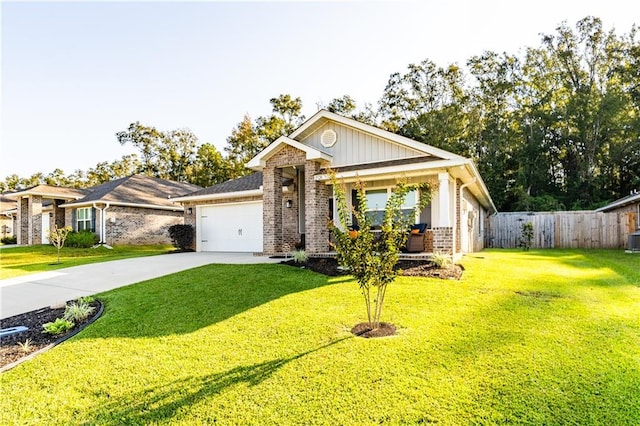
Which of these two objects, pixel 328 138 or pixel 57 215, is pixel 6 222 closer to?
pixel 57 215

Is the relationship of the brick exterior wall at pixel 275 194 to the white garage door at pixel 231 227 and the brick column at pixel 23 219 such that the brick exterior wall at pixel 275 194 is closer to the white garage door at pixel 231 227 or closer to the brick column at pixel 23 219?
the white garage door at pixel 231 227

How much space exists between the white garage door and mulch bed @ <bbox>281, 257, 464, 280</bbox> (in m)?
5.23

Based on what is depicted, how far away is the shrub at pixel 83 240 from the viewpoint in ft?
62.6

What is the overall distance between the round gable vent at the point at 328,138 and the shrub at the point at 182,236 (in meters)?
8.32

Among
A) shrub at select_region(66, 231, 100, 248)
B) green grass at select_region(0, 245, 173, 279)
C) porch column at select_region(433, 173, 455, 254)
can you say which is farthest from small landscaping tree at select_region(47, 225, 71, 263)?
porch column at select_region(433, 173, 455, 254)

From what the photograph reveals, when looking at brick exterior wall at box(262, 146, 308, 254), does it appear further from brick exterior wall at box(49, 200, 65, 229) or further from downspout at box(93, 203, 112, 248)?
brick exterior wall at box(49, 200, 65, 229)

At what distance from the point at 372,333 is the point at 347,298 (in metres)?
1.72

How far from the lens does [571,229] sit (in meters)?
18.8

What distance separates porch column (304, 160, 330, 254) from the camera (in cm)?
1141

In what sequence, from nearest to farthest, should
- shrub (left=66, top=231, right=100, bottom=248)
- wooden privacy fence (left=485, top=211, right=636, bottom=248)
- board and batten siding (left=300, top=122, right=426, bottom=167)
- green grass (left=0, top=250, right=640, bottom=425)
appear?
green grass (left=0, top=250, right=640, bottom=425)
board and batten siding (left=300, top=122, right=426, bottom=167)
wooden privacy fence (left=485, top=211, right=636, bottom=248)
shrub (left=66, top=231, right=100, bottom=248)

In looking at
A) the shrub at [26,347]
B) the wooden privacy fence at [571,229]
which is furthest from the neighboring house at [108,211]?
the wooden privacy fence at [571,229]

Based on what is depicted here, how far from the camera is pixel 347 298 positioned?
654 centimetres

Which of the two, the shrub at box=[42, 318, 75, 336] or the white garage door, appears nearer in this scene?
the shrub at box=[42, 318, 75, 336]

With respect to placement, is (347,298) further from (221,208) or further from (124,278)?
(221,208)
